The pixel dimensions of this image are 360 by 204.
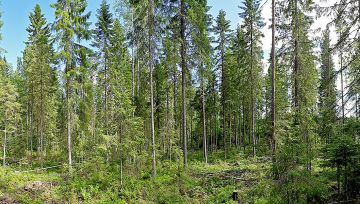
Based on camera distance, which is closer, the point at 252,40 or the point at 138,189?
the point at 138,189

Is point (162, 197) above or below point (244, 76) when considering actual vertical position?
below

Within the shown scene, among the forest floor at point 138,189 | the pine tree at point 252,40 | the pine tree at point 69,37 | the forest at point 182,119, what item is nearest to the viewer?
the forest at point 182,119

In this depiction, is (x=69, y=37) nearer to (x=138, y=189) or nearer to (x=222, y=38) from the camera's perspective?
(x=138, y=189)

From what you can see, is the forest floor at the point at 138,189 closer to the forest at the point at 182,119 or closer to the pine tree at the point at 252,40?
the forest at the point at 182,119

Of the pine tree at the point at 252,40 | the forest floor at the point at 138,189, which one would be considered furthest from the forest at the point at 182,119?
the pine tree at the point at 252,40

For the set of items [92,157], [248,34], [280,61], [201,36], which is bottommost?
[92,157]

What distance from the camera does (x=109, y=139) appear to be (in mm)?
16891

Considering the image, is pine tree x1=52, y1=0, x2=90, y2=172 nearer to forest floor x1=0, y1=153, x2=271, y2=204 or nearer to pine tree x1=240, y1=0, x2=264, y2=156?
forest floor x1=0, y1=153, x2=271, y2=204

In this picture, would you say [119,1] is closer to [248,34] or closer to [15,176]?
[248,34]

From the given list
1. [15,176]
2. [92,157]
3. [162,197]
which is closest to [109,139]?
[92,157]

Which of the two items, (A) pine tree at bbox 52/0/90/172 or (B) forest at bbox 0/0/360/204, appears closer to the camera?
(B) forest at bbox 0/0/360/204

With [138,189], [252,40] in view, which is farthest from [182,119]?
[252,40]

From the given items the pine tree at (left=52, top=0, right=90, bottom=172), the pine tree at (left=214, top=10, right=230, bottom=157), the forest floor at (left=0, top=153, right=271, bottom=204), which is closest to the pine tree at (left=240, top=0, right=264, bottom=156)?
the pine tree at (left=214, top=10, right=230, bottom=157)

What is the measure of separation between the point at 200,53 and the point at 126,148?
7.36 m
